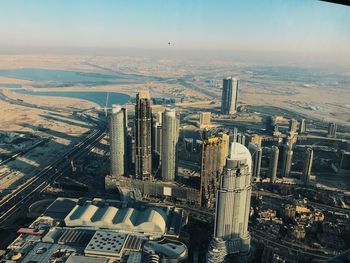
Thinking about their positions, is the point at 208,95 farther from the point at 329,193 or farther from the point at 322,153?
the point at 329,193

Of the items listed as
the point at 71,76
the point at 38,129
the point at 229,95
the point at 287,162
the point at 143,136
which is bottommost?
the point at 38,129

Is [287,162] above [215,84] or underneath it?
underneath

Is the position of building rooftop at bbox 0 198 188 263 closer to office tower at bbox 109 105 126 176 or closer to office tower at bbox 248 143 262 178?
office tower at bbox 109 105 126 176

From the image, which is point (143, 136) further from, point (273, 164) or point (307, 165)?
point (307, 165)

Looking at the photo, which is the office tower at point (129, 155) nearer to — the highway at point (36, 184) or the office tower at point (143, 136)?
the office tower at point (143, 136)

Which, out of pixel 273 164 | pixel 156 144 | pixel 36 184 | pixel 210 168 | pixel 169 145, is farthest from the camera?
pixel 156 144

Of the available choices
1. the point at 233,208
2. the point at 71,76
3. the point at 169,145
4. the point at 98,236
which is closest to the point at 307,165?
the point at 169,145

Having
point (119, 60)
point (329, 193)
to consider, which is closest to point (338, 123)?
point (329, 193)
